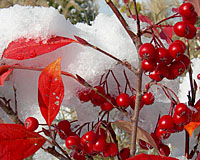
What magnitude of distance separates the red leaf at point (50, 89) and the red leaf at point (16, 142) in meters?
0.05

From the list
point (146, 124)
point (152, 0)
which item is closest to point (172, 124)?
point (146, 124)

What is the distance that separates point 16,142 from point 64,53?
184mm

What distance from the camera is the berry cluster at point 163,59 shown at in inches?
12.1

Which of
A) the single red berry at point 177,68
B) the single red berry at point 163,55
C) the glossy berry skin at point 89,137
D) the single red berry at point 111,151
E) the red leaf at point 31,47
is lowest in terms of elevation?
the single red berry at point 111,151

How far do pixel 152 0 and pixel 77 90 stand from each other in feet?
7.63

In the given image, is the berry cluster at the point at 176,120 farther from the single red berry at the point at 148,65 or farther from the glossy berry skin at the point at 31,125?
the glossy berry skin at the point at 31,125

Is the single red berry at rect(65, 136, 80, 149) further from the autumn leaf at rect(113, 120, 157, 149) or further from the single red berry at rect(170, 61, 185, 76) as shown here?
the single red berry at rect(170, 61, 185, 76)

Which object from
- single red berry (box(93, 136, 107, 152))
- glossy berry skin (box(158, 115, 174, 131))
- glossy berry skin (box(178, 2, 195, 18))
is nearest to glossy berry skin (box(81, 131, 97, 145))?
single red berry (box(93, 136, 107, 152))

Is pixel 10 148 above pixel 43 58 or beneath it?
beneath

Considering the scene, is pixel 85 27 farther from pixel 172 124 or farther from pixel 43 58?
pixel 172 124

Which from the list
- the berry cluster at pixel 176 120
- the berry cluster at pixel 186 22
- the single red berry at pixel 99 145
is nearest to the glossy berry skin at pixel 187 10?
the berry cluster at pixel 186 22

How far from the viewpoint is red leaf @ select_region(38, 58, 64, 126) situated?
345mm

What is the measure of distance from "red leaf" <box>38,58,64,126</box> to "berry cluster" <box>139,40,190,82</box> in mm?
123

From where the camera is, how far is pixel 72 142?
0.38m
